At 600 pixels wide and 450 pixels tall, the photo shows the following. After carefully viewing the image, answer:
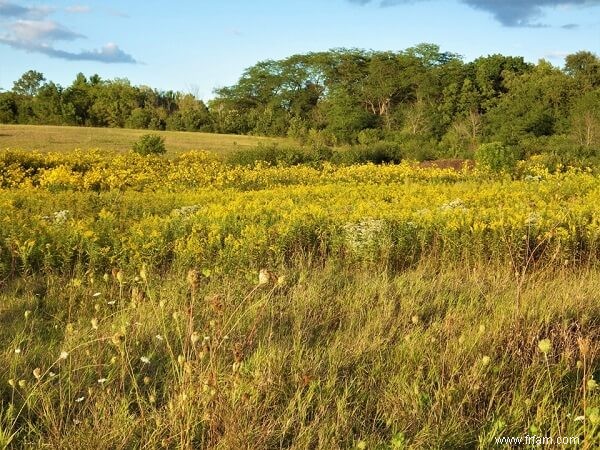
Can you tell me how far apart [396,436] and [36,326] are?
2.13 m

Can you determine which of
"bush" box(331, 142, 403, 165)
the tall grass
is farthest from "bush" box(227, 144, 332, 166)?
the tall grass

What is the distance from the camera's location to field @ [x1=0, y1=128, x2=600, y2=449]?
2209mm

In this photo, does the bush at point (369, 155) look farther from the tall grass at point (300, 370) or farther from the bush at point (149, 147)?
the tall grass at point (300, 370)

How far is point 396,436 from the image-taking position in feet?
6.84

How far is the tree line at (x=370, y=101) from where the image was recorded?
124 feet

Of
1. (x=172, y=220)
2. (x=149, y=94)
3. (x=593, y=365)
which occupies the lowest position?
(x=593, y=365)

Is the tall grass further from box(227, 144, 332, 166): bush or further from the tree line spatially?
the tree line

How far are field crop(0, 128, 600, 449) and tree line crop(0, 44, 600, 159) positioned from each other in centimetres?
2143

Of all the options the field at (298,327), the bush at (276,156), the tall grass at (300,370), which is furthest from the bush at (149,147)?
the tall grass at (300,370)

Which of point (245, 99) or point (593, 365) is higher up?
point (245, 99)

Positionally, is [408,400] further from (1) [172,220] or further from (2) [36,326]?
(1) [172,220]

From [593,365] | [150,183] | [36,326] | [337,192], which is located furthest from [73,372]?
[150,183]

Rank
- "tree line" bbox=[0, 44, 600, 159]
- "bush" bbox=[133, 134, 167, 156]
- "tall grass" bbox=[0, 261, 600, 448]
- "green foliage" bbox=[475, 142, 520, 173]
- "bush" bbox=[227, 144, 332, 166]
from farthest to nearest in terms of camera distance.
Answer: "tree line" bbox=[0, 44, 600, 159]
"bush" bbox=[133, 134, 167, 156]
"bush" bbox=[227, 144, 332, 166]
"green foliage" bbox=[475, 142, 520, 173]
"tall grass" bbox=[0, 261, 600, 448]

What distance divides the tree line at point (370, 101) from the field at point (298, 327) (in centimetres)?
2143
